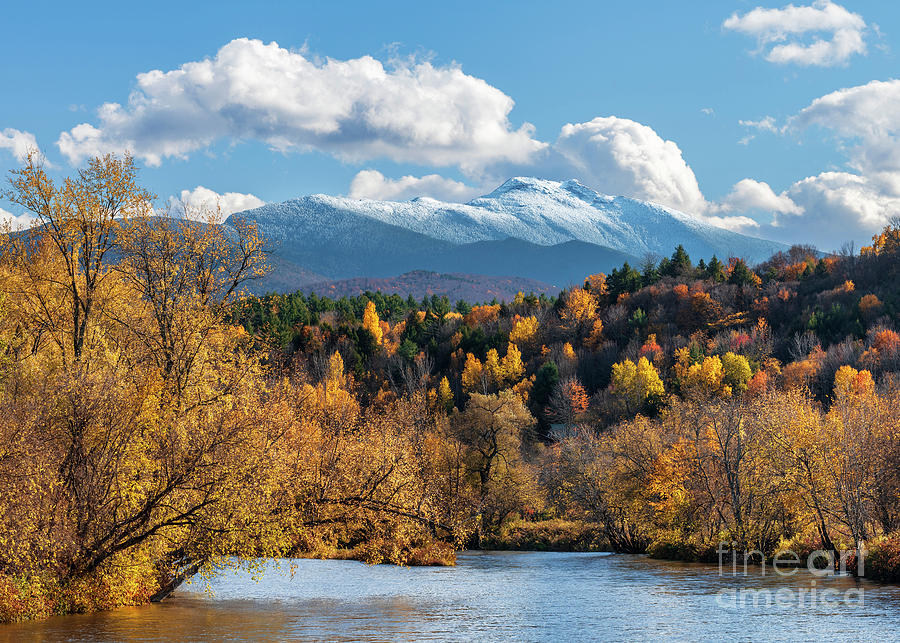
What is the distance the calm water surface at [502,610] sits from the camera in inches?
1272

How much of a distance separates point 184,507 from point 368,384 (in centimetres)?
14398

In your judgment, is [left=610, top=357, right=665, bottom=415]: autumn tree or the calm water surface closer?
the calm water surface

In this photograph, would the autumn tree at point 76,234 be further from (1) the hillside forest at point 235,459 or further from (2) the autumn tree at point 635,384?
(2) the autumn tree at point 635,384

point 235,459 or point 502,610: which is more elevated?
point 235,459

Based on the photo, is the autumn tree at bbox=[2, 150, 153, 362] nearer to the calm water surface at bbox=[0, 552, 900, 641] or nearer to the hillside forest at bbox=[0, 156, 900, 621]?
the hillside forest at bbox=[0, 156, 900, 621]

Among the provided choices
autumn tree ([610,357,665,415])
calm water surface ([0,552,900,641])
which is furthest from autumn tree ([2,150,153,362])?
autumn tree ([610,357,665,415])

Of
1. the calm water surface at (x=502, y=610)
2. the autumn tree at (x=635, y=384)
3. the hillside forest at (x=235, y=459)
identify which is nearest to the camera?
the calm water surface at (x=502, y=610)

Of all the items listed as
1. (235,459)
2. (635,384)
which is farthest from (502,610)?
(635,384)

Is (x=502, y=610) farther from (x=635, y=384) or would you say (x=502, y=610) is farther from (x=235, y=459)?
(x=635, y=384)

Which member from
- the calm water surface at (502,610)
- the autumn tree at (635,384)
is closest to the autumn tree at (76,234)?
the calm water surface at (502,610)

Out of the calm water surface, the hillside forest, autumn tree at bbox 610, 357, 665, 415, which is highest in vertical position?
autumn tree at bbox 610, 357, 665, 415

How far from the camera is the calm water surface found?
32312 millimetres

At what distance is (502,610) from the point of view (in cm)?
4000

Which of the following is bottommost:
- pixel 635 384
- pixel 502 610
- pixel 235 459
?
pixel 502 610
